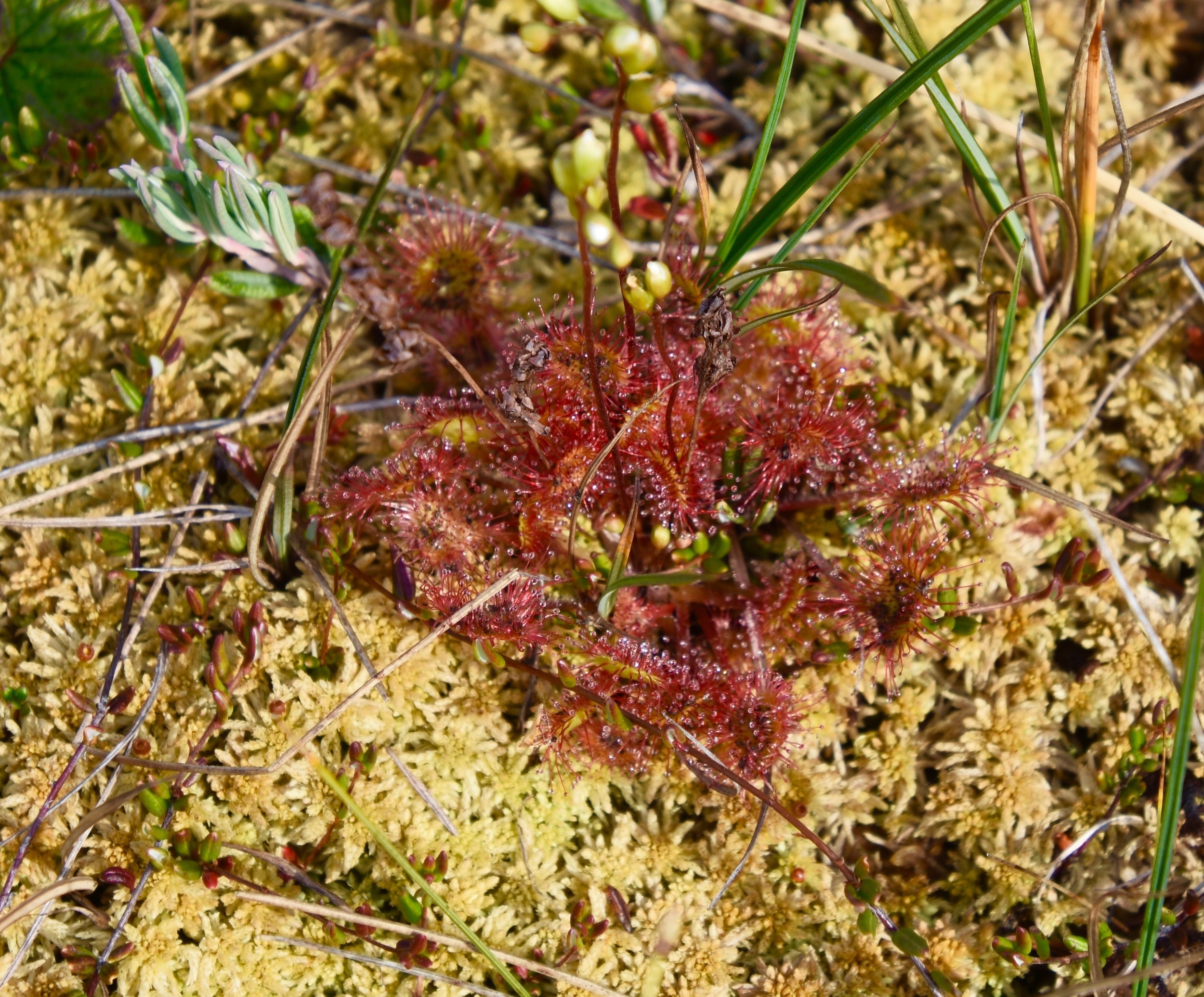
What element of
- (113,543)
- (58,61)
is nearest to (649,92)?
(113,543)

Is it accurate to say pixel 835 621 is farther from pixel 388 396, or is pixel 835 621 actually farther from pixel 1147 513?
pixel 388 396

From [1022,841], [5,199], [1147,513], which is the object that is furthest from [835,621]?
[5,199]

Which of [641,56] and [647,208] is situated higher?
[641,56]

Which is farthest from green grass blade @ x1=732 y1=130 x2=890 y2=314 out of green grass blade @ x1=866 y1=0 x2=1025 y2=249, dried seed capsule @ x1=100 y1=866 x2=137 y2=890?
dried seed capsule @ x1=100 y1=866 x2=137 y2=890

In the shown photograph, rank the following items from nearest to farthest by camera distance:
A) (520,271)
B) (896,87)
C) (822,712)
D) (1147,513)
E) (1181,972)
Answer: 1. (896,87)
2. (1181,972)
3. (822,712)
4. (1147,513)
5. (520,271)

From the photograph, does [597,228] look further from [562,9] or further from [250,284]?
[250,284]

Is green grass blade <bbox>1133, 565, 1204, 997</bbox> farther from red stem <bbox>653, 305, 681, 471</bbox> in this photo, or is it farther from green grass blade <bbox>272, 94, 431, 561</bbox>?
green grass blade <bbox>272, 94, 431, 561</bbox>
